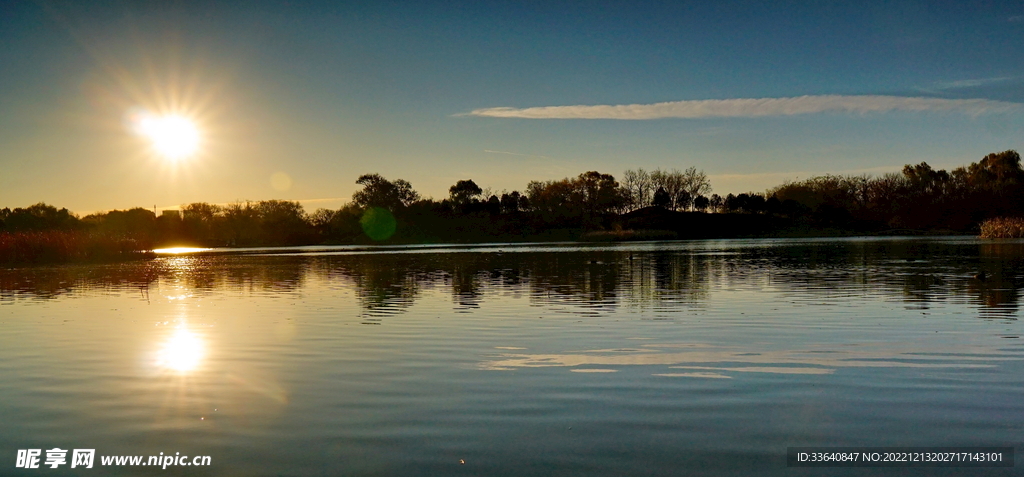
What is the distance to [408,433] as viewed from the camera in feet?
28.5

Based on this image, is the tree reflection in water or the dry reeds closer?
the tree reflection in water

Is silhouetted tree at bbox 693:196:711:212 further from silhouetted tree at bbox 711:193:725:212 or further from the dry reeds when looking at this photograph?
the dry reeds

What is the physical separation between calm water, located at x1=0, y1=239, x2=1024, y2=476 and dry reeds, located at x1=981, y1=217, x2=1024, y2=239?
227 ft

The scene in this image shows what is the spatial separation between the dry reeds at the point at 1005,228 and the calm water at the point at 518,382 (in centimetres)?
6927

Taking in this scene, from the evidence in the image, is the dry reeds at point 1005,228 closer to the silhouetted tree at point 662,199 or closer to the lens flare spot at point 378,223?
the silhouetted tree at point 662,199

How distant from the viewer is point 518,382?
1148 centimetres

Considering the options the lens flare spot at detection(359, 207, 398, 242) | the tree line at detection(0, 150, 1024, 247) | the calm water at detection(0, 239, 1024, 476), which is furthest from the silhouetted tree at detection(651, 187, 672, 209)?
the calm water at detection(0, 239, 1024, 476)

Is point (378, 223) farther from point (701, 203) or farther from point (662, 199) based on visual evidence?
point (701, 203)

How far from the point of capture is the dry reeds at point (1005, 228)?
272 feet

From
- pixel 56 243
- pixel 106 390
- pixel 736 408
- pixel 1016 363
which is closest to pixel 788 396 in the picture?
pixel 736 408

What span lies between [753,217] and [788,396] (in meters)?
175

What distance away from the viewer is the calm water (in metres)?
8.00

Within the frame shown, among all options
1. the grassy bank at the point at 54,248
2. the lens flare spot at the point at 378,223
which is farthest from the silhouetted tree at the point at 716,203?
the grassy bank at the point at 54,248

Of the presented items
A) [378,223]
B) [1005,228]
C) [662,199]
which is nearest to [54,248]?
[1005,228]
